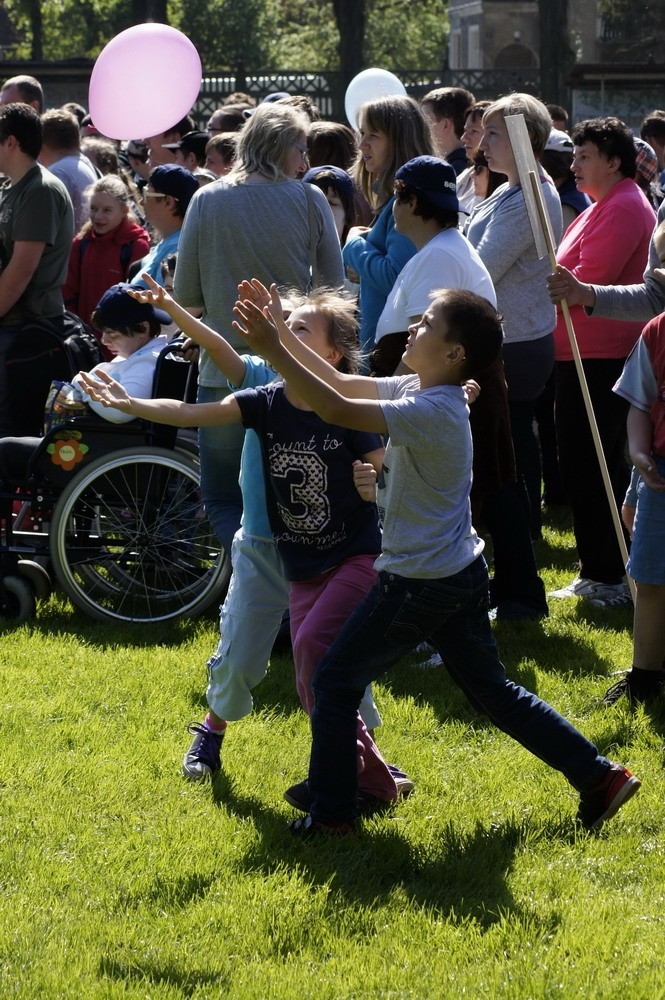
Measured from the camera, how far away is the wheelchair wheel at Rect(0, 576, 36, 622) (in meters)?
6.25

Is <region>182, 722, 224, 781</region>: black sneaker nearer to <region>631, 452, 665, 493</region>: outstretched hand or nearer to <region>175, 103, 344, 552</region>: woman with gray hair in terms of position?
<region>175, 103, 344, 552</region>: woman with gray hair

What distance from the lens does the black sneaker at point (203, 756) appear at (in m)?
4.40

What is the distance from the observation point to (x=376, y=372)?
547 cm

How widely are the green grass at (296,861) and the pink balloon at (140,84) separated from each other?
435 cm

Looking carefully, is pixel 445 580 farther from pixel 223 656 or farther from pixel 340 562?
pixel 223 656

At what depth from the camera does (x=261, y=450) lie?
411cm

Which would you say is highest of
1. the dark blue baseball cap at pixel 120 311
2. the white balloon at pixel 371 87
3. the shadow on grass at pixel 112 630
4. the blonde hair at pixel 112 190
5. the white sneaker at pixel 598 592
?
the white balloon at pixel 371 87

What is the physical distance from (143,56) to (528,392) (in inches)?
149

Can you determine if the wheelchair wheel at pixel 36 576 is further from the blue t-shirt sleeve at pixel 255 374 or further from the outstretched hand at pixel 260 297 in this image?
the outstretched hand at pixel 260 297

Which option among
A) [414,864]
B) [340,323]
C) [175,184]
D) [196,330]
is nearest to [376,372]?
[340,323]

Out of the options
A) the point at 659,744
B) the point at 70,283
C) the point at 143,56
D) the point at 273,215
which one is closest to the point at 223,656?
the point at 659,744

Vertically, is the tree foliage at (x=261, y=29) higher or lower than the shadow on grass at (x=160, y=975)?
higher

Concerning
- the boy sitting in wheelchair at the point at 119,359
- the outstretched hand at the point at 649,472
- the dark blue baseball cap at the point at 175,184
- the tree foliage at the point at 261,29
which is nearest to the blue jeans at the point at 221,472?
the boy sitting in wheelchair at the point at 119,359

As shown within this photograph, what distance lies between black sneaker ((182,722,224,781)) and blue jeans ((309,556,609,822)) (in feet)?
1.82
